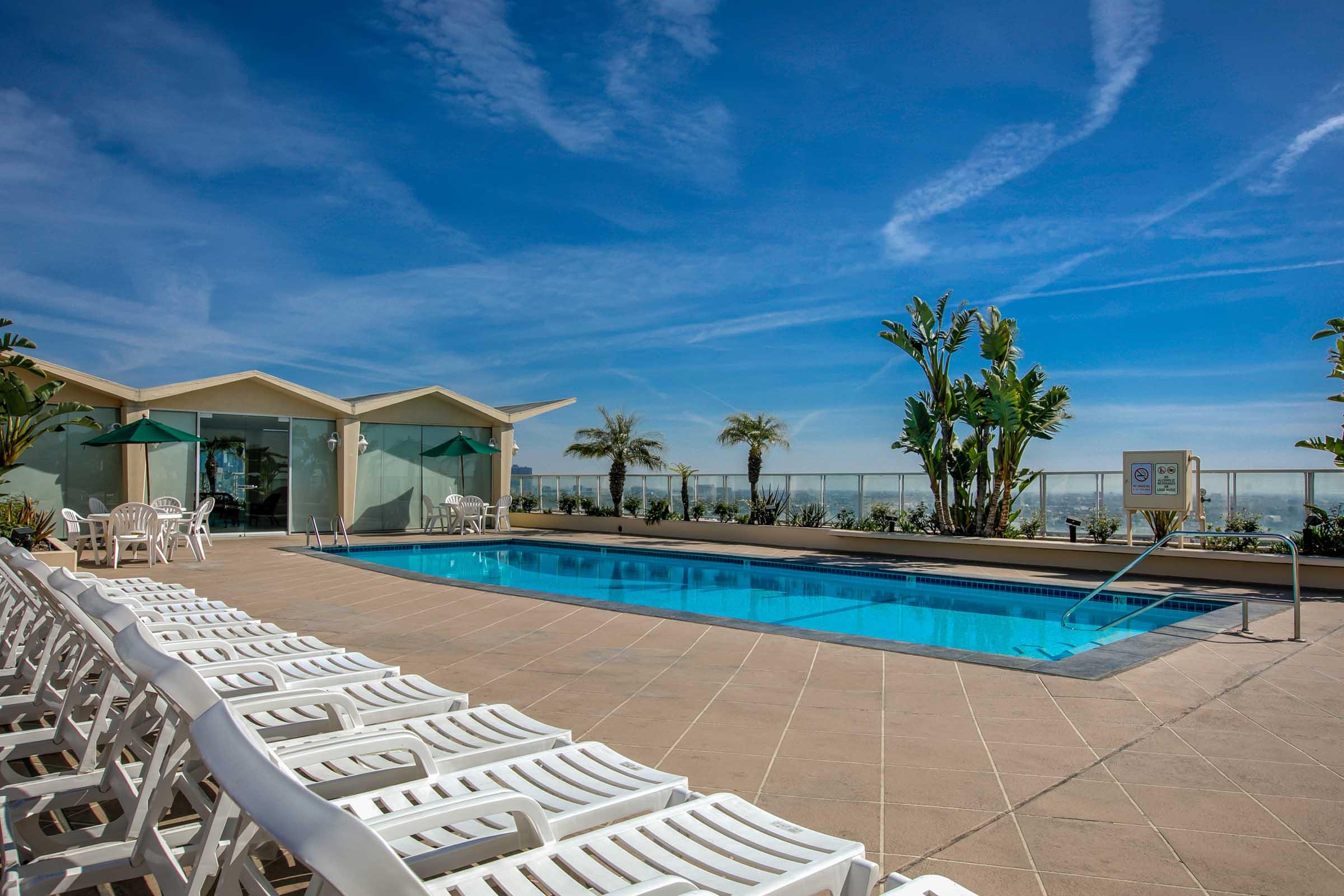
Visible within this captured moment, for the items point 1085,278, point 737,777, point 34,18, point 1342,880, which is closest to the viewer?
point 1342,880

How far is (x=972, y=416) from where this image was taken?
1317 cm

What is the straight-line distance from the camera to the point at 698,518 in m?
17.2

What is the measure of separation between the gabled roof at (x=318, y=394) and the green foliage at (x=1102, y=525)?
1246cm

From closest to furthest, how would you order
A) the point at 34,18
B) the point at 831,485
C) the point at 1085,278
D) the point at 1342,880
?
the point at 1342,880 < the point at 34,18 < the point at 831,485 < the point at 1085,278

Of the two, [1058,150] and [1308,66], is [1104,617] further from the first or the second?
[1058,150]

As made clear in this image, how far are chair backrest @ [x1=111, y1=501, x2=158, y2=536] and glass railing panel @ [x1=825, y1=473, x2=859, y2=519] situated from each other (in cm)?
1109

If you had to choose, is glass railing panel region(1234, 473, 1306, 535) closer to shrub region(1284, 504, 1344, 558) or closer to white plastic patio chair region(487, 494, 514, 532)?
shrub region(1284, 504, 1344, 558)

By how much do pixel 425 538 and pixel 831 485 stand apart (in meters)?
8.44

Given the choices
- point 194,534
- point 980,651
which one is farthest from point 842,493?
point 194,534

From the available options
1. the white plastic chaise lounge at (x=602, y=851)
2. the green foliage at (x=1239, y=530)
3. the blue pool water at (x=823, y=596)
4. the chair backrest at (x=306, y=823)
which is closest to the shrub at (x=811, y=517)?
the blue pool water at (x=823, y=596)

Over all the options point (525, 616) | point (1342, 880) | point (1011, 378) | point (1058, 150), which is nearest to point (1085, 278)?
point (1058, 150)

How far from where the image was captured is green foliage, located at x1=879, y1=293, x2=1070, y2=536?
1301cm

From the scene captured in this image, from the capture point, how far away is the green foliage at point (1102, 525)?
12023 millimetres

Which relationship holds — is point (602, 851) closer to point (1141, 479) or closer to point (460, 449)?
point (1141, 479)
